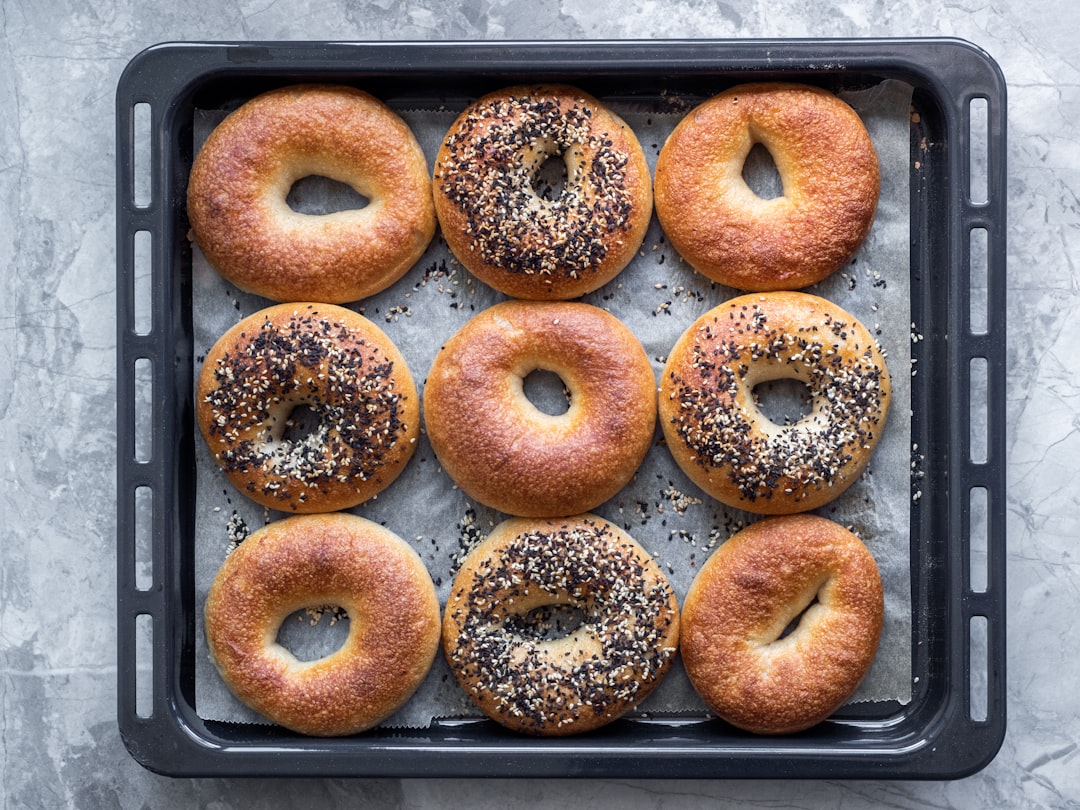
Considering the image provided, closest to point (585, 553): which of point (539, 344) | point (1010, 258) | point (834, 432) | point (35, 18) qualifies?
point (539, 344)

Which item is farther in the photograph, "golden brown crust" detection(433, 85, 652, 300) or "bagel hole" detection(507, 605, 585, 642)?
"bagel hole" detection(507, 605, 585, 642)

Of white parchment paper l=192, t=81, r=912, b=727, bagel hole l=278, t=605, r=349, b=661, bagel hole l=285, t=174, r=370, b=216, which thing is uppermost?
bagel hole l=285, t=174, r=370, b=216

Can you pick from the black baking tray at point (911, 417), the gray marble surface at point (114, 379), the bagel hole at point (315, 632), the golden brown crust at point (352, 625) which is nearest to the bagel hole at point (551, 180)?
the black baking tray at point (911, 417)

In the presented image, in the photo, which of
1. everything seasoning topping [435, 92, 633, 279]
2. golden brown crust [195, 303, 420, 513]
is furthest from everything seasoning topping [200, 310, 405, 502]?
everything seasoning topping [435, 92, 633, 279]

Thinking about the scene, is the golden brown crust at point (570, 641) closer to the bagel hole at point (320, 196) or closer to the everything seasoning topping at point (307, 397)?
the everything seasoning topping at point (307, 397)

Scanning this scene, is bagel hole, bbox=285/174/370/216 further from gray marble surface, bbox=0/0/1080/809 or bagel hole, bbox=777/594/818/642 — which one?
bagel hole, bbox=777/594/818/642

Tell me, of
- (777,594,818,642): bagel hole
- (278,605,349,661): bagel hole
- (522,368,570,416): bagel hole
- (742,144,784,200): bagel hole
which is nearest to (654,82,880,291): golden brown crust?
(742,144,784,200): bagel hole

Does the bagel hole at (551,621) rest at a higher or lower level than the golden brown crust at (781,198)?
lower

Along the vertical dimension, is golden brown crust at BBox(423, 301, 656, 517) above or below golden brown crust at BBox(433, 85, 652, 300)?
below
